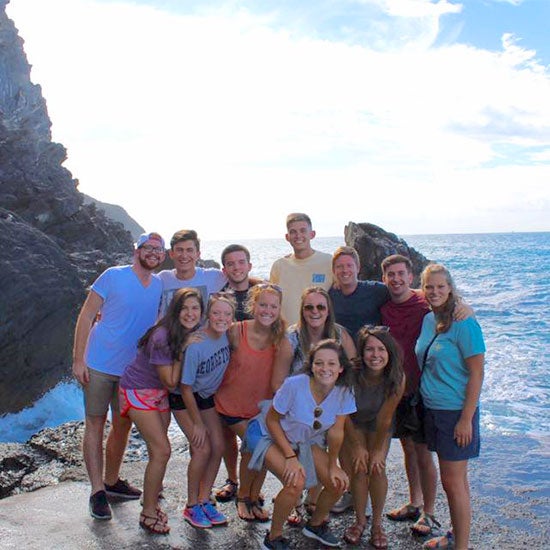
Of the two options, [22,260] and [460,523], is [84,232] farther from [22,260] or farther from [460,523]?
[460,523]

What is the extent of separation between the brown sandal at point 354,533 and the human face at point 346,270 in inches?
77.7

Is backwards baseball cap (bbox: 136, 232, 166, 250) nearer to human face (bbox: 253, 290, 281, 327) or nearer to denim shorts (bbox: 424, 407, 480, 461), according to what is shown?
human face (bbox: 253, 290, 281, 327)

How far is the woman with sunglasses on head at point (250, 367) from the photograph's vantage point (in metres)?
4.82

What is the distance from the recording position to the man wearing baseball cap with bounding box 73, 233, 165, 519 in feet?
16.8

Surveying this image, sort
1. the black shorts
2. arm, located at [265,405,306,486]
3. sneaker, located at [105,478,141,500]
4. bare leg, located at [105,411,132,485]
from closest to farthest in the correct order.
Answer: arm, located at [265,405,306,486]
the black shorts
bare leg, located at [105,411,132,485]
sneaker, located at [105,478,141,500]

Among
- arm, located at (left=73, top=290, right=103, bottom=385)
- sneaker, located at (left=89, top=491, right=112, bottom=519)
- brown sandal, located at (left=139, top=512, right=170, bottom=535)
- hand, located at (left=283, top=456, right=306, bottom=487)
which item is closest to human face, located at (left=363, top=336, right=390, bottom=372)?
hand, located at (left=283, top=456, right=306, bottom=487)

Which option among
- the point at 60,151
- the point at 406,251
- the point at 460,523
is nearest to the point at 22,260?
the point at 460,523

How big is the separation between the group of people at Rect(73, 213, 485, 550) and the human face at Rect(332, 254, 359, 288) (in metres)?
0.01

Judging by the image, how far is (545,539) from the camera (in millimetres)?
5152

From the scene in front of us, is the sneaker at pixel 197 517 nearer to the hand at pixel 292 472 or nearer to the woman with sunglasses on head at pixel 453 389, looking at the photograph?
the hand at pixel 292 472

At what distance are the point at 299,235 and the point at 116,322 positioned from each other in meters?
1.86

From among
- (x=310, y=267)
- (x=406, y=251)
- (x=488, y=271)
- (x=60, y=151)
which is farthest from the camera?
(x=488, y=271)

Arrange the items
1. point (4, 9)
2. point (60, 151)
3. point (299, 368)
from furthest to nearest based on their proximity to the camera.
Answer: point (4, 9)
point (60, 151)
point (299, 368)

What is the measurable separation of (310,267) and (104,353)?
2.03m
